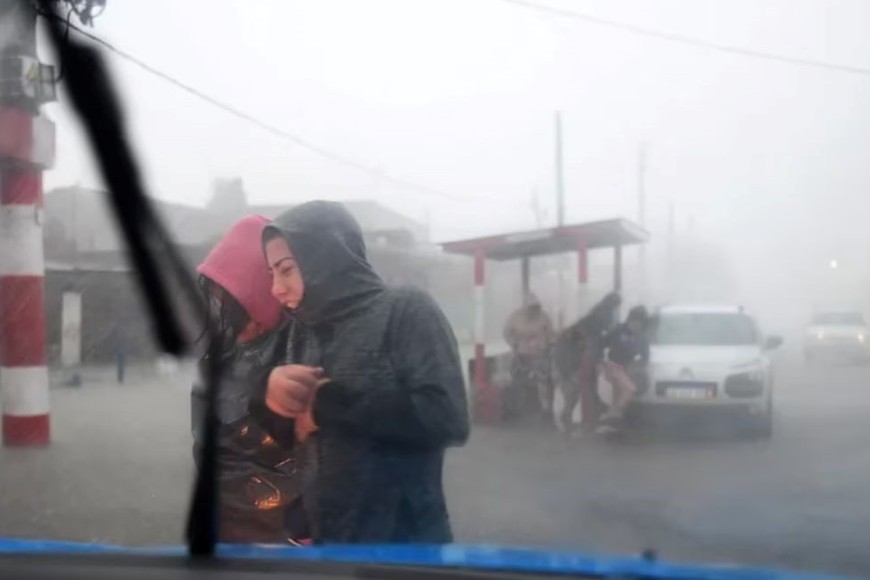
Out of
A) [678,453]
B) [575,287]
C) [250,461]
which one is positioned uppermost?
[575,287]

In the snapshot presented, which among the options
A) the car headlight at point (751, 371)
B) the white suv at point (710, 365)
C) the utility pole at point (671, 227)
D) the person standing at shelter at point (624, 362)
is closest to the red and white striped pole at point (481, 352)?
the person standing at shelter at point (624, 362)

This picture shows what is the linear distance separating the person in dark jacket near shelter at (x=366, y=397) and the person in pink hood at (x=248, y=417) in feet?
0.16

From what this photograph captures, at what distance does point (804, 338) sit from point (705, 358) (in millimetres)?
753

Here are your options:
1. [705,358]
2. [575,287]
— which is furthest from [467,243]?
[705,358]

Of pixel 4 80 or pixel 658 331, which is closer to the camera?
pixel 4 80

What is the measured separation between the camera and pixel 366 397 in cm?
262

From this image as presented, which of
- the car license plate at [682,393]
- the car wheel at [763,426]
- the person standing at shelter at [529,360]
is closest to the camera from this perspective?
the person standing at shelter at [529,360]

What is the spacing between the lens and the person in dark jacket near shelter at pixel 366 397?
262 centimetres

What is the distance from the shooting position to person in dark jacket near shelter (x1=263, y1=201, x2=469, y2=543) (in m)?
2.62

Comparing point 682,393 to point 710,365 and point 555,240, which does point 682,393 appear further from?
point 555,240

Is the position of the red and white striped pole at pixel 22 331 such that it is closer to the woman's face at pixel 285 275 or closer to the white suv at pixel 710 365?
the woman's face at pixel 285 275

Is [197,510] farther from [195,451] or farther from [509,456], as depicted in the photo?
[509,456]

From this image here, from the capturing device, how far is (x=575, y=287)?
412 centimetres

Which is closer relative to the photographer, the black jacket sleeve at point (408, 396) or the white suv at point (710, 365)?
the black jacket sleeve at point (408, 396)
